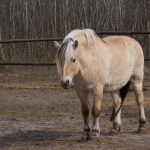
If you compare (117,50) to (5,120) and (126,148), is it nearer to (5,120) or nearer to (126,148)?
(126,148)

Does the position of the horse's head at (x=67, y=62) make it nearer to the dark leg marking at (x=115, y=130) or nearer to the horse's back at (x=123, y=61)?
the horse's back at (x=123, y=61)

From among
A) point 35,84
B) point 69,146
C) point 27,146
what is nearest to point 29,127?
point 27,146

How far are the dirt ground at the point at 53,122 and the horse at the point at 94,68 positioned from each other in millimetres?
281

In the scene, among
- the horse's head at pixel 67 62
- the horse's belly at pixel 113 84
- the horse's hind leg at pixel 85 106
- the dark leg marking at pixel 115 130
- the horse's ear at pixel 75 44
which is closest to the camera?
the horse's head at pixel 67 62

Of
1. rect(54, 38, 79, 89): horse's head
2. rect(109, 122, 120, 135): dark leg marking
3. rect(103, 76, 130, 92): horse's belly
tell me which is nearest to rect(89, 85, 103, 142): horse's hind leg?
rect(103, 76, 130, 92): horse's belly

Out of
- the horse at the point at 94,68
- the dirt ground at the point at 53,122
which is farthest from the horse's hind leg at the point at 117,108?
the dirt ground at the point at 53,122

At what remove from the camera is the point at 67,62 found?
10.5 feet

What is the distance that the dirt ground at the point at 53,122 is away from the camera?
357 cm

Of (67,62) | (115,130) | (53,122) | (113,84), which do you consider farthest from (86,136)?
(53,122)

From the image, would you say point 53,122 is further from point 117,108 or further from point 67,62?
point 67,62

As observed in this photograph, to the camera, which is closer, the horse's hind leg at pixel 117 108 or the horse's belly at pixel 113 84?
the horse's belly at pixel 113 84

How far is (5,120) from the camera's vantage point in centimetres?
515

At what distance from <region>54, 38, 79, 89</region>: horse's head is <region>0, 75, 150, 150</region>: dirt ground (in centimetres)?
88

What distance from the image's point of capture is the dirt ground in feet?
11.7
